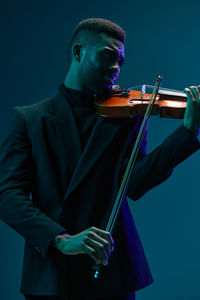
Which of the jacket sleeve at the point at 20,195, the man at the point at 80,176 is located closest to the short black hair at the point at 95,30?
the man at the point at 80,176

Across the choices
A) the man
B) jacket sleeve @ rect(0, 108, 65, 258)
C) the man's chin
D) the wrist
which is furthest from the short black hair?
the wrist

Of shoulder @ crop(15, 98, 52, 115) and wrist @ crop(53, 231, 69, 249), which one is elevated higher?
shoulder @ crop(15, 98, 52, 115)

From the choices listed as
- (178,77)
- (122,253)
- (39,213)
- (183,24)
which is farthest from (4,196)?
(183,24)

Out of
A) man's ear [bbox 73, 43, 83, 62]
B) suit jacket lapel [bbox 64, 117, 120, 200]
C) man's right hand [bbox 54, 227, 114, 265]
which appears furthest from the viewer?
man's ear [bbox 73, 43, 83, 62]

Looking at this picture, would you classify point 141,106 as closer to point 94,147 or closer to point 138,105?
point 138,105

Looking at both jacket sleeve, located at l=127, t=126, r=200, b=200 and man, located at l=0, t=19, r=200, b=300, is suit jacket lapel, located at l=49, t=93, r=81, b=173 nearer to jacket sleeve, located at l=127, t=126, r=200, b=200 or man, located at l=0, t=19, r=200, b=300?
man, located at l=0, t=19, r=200, b=300

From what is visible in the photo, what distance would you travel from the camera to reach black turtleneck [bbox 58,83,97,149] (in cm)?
96

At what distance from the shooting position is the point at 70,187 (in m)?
0.89

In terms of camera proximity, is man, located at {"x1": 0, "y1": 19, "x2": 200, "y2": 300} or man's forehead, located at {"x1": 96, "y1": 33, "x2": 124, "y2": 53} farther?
man's forehead, located at {"x1": 96, "y1": 33, "x2": 124, "y2": 53}

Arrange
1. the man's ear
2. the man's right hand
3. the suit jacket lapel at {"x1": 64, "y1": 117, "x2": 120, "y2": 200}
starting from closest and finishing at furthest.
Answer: the man's right hand
the suit jacket lapel at {"x1": 64, "y1": 117, "x2": 120, "y2": 200}
the man's ear

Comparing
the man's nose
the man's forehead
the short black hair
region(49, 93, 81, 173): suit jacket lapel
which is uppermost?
the short black hair

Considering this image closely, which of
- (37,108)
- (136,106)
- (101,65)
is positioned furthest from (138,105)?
(37,108)

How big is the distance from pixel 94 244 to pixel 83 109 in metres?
0.32

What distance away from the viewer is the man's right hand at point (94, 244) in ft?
2.54
